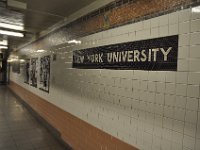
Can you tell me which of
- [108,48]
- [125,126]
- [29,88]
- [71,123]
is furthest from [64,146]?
[29,88]

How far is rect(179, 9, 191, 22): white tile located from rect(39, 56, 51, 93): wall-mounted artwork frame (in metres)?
4.28

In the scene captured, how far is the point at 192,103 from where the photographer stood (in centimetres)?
180

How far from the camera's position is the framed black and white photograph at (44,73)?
5.66 m

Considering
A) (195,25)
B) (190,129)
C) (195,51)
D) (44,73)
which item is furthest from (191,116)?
(44,73)

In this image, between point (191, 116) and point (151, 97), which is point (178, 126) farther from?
point (151, 97)

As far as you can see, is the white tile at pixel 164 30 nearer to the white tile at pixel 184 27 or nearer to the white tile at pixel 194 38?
the white tile at pixel 184 27

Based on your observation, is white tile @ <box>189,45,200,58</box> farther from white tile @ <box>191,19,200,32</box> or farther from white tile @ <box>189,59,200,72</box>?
white tile @ <box>191,19,200,32</box>

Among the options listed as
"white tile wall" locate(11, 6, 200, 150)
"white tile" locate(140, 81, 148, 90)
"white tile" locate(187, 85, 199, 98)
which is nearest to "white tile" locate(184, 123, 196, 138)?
"white tile wall" locate(11, 6, 200, 150)

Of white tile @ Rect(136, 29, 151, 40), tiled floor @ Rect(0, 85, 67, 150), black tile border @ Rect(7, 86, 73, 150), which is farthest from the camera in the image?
black tile border @ Rect(7, 86, 73, 150)

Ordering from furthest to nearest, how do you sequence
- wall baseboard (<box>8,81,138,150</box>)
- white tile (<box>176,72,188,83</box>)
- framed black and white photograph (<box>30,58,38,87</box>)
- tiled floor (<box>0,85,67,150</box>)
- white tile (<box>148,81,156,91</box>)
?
1. framed black and white photograph (<box>30,58,38,87</box>)
2. tiled floor (<box>0,85,67,150</box>)
3. wall baseboard (<box>8,81,138,150</box>)
4. white tile (<box>148,81,156,91</box>)
5. white tile (<box>176,72,188,83</box>)

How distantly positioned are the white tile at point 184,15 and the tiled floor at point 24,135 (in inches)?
143

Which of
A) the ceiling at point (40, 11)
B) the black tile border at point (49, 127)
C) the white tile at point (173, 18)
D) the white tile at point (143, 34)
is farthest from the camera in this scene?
the black tile border at point (49, 127)

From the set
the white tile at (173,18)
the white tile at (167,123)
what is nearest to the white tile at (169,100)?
the white tile at (167,123)

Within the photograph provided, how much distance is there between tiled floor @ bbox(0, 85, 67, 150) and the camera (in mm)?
4285
